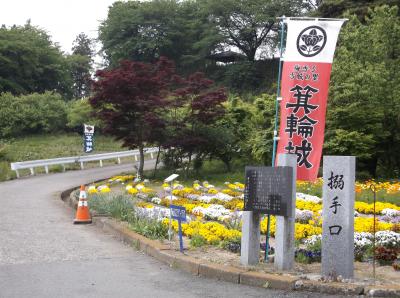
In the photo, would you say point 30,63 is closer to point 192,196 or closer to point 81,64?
point 81,64

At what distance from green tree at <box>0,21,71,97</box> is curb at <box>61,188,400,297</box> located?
153ft

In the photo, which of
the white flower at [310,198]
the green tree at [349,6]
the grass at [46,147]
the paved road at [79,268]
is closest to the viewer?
the paved road at [79,268]

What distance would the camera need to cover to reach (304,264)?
7.68 metres

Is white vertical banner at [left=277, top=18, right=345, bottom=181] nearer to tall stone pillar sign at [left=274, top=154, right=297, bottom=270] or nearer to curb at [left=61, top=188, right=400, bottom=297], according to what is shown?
→ tall stone pillar sign at [left=274, top=154, right=297, bottom=270]

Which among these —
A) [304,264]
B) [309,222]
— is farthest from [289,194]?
[309,222]

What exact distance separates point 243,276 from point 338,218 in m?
1.47

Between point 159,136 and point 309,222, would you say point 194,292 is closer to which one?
point 309,222

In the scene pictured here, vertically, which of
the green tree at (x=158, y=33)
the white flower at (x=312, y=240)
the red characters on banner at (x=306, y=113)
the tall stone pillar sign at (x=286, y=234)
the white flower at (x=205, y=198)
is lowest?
the white flower at (x=205, y=198)

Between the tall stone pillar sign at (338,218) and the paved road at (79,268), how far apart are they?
24.7 inches

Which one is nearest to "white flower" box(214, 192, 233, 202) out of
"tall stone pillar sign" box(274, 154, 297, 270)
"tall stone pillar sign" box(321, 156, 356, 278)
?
"tall stone pillar sign" box(274, 154, 297, 270)

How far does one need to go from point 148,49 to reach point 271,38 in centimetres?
1370

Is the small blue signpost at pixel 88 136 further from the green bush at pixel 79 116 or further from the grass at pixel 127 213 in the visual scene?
the grass at pixel 127 213

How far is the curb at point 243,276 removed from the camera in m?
6.19

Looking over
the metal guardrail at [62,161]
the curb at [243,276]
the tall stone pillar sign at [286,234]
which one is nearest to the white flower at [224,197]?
the curb at [243,276]
